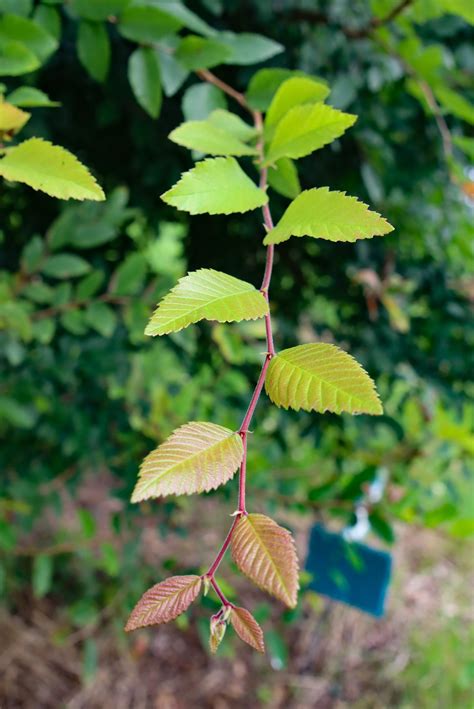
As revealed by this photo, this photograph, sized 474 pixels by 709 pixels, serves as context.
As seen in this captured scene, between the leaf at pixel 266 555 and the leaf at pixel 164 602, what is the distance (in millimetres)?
24

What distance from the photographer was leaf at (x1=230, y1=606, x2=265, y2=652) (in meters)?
0.27

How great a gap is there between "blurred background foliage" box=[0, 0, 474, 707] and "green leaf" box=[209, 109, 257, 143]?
81mm

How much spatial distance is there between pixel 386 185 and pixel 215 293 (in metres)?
0.57

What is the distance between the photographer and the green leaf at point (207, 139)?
0.42m

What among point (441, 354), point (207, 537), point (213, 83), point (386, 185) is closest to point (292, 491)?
point (441, 354)

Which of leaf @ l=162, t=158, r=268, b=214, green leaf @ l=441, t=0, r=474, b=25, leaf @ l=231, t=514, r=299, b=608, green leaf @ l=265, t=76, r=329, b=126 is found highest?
green leaf @ l=441, t=0, r=474, b=25

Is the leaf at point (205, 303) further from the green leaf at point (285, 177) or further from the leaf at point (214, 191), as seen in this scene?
the green leaf at point (285, 177)

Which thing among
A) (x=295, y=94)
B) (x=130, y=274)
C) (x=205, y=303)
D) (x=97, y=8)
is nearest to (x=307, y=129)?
(x=295, y=94)

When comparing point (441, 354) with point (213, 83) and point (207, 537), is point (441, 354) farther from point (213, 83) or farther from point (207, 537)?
point (207, 537)

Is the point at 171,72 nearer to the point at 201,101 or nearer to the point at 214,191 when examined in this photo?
the point at 201,101

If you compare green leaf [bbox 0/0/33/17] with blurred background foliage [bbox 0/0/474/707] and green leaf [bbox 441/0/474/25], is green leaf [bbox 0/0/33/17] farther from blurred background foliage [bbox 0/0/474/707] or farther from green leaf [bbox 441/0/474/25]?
green leaf [bbox 441/0/474/25]

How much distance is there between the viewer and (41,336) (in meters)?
0.76

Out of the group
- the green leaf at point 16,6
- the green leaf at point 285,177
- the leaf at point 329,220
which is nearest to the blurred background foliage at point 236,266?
the green leaf at point 16,6

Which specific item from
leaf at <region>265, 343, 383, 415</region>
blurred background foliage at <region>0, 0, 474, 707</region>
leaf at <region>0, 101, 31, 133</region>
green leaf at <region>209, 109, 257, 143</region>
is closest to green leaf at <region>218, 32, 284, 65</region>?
blurred background foliage at <region>0, 0, 474, 707</region>
